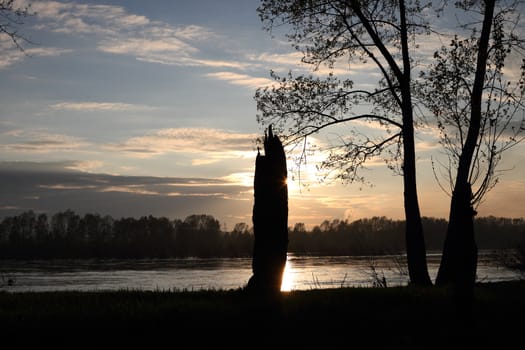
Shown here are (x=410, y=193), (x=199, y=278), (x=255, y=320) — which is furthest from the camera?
(x=199, y=278)

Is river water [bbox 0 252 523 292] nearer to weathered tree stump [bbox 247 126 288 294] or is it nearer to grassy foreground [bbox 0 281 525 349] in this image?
weathered tree stump [bbox 247 126 288 294]

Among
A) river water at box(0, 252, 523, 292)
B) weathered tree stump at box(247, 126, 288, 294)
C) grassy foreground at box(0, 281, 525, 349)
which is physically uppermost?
weathered tree stump at box(247, 126, 288, 294)

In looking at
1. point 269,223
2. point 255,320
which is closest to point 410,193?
point 269,223

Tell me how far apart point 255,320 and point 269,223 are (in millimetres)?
3084

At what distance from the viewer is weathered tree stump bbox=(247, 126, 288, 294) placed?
14.9 meters

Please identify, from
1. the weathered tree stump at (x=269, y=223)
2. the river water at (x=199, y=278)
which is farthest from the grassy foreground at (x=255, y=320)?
the river water at (x=199, y=278)

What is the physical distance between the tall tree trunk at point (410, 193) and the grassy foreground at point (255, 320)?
437cm

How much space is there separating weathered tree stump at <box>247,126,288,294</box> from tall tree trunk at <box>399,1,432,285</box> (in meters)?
6.60

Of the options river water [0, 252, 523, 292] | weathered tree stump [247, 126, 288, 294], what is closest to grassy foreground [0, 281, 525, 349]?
weathered tree stump [247, 126, 288, 294]

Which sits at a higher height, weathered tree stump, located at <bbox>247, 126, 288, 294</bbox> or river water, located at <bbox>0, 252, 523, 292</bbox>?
weathered tree stump, located at <bbox>247, 126, 288, 294</bbox>

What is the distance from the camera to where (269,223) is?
590 inches

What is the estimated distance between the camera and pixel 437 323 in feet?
45.2

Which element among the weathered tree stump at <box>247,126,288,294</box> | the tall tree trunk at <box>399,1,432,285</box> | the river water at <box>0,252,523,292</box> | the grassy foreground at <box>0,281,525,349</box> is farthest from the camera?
the river water at <box>0,252,523,292</box>

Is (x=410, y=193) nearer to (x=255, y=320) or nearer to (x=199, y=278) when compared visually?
(x=255, y=320)
